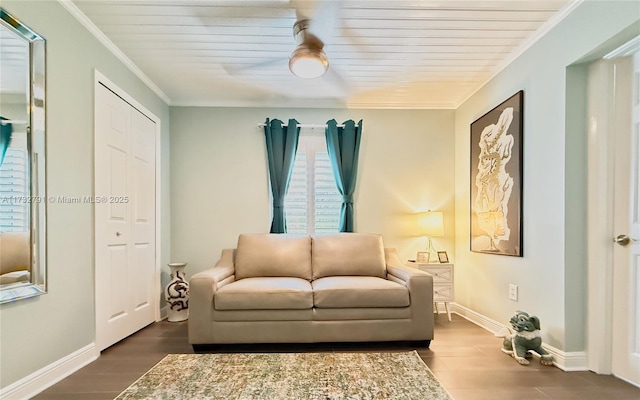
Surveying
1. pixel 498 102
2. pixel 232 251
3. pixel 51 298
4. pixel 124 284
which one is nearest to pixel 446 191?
pixel 498 102

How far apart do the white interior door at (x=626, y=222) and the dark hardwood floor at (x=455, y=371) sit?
0.21m

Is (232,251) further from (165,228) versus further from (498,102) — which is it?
(498,102)

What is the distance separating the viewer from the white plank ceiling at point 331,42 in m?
2.37

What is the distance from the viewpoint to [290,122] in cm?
407

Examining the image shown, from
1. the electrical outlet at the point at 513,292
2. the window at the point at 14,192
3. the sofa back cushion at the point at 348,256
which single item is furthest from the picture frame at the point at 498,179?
the window at the point at 14,192

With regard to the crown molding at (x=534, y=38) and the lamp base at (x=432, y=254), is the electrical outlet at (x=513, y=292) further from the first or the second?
the crown molding at (x=534, y=38)

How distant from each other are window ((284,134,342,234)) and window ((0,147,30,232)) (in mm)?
2486

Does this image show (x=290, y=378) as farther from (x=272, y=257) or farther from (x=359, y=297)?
(x=272, y=257)

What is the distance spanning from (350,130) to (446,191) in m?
1.32

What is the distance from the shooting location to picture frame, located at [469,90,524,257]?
116 inches

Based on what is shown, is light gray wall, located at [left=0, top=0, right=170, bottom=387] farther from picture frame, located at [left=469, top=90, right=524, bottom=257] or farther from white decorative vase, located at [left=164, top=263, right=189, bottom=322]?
picture frame, located at [left=469, top=90, right=524, bottom=257]

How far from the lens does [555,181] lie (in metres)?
2.53

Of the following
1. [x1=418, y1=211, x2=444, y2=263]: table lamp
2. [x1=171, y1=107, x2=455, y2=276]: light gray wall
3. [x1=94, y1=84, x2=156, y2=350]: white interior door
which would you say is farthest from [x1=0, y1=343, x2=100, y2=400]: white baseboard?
[x1=418, y1=211, x2=444, y2=263]: table lamp

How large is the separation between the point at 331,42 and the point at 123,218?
2.25 metres
